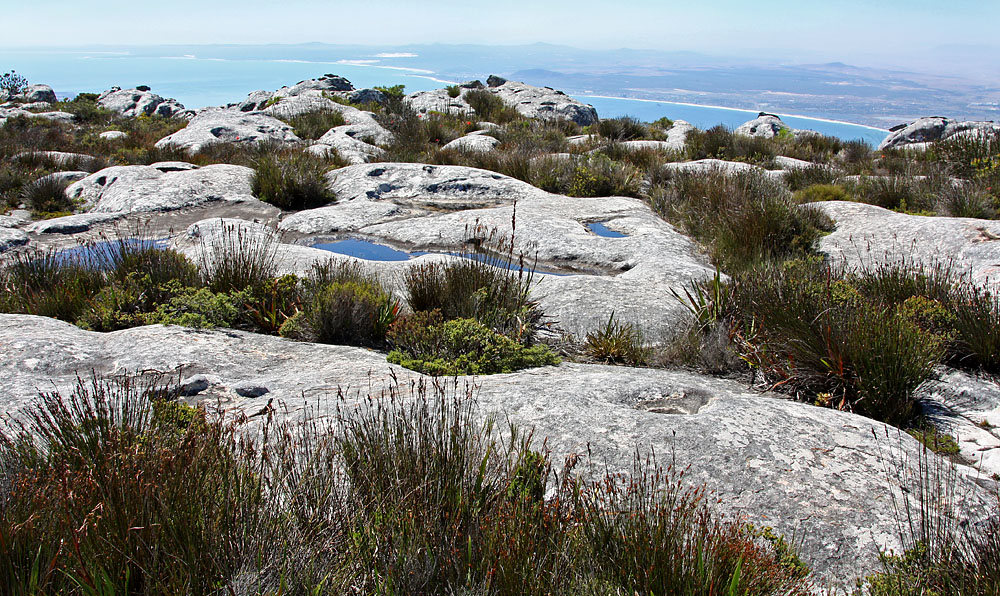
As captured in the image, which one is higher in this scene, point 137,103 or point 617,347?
point 137,103

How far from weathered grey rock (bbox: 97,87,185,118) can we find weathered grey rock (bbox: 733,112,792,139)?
2878 centimetres

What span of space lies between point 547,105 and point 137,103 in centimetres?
2334

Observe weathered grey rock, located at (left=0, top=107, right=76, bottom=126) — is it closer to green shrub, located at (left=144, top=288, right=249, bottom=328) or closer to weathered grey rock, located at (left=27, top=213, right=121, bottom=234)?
weathered grey rock, located at (left=27, top=213, right=121, bottom=234)

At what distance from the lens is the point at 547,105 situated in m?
26.9

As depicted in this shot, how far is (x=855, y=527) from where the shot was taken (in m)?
2.51

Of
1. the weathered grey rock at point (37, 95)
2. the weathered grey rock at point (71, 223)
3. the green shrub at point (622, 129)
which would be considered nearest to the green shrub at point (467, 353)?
the weathered grey rock at point (71, 223)

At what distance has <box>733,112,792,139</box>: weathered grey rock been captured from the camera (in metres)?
25.3

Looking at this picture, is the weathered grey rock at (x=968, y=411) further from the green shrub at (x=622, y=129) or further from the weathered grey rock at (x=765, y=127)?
the weathered grey rock at (x=765, y=127)

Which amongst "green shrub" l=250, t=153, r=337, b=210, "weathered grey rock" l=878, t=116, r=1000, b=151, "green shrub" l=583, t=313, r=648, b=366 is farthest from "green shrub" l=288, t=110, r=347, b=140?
"weathered grey rock" l=878, t=116, r=1000, b=151

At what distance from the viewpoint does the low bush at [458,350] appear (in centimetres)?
434

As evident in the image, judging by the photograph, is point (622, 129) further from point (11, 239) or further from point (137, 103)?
point (137, 103)

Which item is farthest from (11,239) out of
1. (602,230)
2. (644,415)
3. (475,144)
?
(475,144)

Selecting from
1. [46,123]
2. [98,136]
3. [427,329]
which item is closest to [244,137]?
[98,136]

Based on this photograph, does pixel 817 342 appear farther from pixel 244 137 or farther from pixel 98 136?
pixel 98 136
